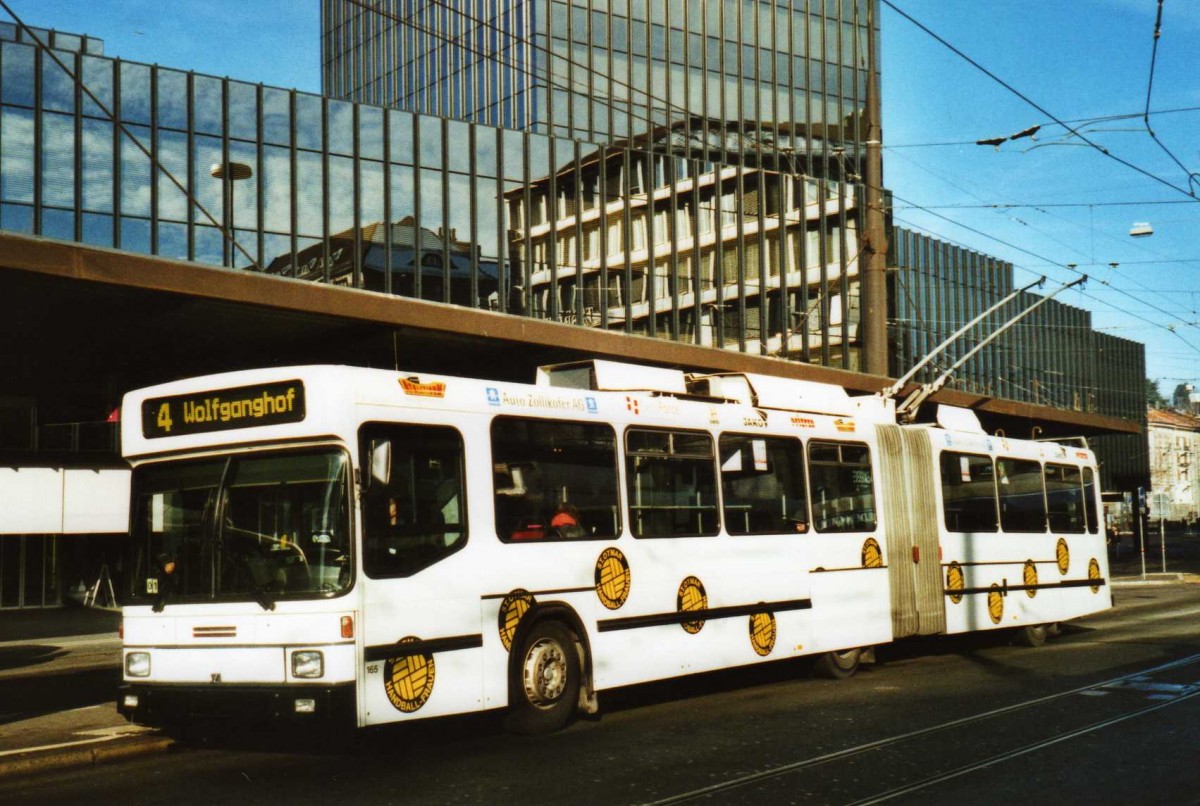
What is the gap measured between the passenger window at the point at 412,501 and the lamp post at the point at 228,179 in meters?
25.9

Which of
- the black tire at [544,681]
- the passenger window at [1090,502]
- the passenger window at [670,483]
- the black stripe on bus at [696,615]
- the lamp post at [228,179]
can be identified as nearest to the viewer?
the black tire at [544,681]

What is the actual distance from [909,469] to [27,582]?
2626 cm

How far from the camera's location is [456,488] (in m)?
9.54

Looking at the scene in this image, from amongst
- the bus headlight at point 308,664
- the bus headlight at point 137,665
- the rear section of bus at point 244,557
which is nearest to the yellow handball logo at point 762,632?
the rear section of bus at point 244,557

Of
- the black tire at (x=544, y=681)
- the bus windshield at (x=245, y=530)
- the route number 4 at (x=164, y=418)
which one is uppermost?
the route number 4 at (x=164, y=418)

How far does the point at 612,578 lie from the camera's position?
10883 millimetres

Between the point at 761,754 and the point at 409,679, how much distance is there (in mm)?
2473

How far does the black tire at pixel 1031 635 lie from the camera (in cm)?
1772

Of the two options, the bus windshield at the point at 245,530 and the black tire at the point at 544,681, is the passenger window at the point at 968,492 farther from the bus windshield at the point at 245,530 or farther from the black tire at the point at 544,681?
the bus windshield at the point at 245,530

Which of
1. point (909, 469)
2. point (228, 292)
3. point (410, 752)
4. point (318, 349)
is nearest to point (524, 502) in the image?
point (410, 752)

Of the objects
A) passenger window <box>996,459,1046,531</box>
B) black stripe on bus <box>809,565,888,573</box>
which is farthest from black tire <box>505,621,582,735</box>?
passenger window <box>996,459,1046,531</box>

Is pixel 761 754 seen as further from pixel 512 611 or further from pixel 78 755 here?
pixel 78 755

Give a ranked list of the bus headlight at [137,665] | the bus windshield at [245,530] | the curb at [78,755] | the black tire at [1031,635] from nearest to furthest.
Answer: the bus windshield at [245,530] → the curb at [78,755] → the bus headlight at [137,665] → the black tire at [1031,635]

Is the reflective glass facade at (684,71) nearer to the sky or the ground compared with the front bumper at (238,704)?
nearer to the sky
